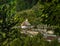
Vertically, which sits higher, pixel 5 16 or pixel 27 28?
pixel 5 16

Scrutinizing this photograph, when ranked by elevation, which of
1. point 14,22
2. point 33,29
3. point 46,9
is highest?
point 46,9

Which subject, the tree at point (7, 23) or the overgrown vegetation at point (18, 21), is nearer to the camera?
the overgrown vegetation at point (18, 21)

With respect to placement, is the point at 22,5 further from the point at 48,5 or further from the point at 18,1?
the point at 48,5

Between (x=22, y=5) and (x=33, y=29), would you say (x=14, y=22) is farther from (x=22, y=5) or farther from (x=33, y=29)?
(x=22, y=5)

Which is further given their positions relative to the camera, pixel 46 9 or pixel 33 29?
pixel 33 29

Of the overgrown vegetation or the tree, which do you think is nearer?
the overgrown vegetation

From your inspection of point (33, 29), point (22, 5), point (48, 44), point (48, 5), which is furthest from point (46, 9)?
point (22, 5)

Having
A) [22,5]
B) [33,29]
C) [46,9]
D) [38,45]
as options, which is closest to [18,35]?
[38,45]

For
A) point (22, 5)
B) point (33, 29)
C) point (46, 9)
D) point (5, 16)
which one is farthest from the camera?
point (22, 5)

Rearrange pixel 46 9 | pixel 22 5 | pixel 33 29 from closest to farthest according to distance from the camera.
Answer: pixel 46 9 → pixel 33 29 → pixel 22 5
